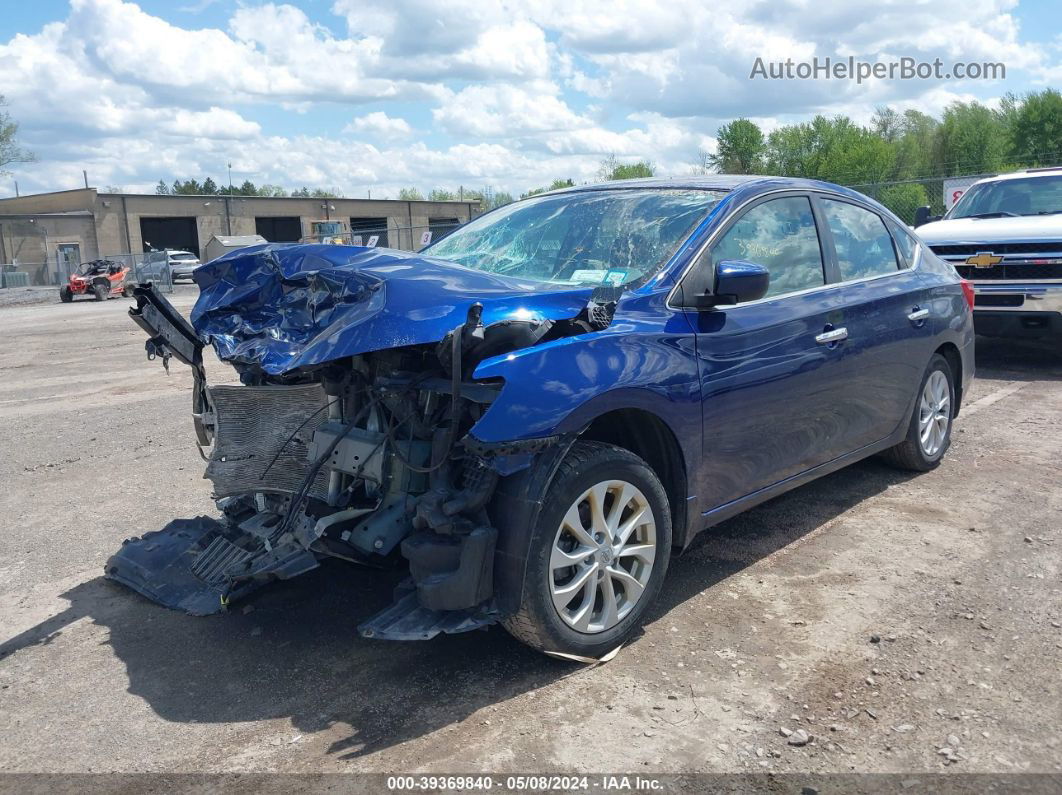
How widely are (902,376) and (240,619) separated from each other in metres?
3.87

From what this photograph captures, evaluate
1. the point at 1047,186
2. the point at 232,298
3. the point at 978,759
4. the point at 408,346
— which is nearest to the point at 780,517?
the point at 978,759

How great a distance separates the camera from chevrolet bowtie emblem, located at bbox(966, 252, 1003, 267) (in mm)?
9086

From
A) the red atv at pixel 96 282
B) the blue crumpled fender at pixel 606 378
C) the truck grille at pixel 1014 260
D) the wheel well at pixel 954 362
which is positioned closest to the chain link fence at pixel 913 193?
the truck grille at pixel 1014 260

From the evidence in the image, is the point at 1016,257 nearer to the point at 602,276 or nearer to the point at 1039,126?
the point at 602,276

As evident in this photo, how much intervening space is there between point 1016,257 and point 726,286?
6661 mm

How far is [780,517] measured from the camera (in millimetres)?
5152

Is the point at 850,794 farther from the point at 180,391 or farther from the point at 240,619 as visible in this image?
the point at 180,391

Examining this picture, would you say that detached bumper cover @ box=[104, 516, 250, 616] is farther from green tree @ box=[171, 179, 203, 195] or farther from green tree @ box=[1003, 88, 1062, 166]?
green tree @ box=[171, 179, 203, 195]

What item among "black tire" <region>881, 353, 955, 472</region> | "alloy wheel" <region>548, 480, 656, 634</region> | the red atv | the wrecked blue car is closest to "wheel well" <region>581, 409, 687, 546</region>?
the wrecked blue car

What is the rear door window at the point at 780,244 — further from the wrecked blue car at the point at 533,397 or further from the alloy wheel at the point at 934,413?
the alloy wheel at the point at 934,413

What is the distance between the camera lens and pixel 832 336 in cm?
450

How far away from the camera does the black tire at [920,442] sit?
5.55 metres

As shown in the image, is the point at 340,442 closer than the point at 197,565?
Yes

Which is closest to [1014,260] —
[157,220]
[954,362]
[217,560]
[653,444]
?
[954,362]
